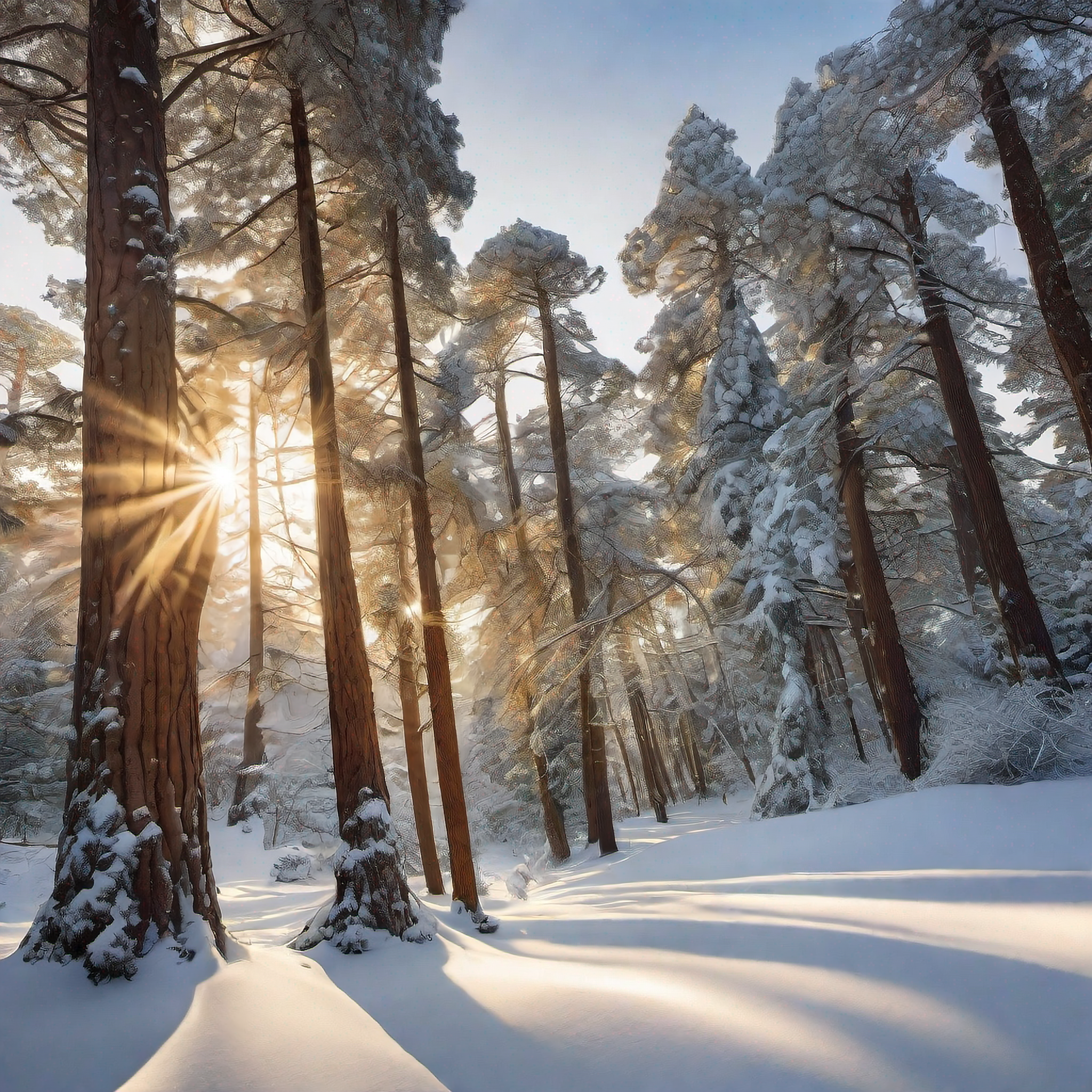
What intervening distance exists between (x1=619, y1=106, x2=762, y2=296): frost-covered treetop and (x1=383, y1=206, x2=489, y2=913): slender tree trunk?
7805mm

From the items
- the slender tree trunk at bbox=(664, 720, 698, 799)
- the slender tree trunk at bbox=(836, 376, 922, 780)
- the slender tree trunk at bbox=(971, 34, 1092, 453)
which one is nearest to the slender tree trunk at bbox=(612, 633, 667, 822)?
the slender tree trunk at bbox=(664, 720, 698, 799)

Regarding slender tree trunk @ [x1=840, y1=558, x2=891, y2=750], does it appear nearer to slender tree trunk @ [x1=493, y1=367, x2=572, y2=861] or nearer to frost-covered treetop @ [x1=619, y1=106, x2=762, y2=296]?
slender tree trunk @ [x1=493, y1=367, x2=572, y2=861]

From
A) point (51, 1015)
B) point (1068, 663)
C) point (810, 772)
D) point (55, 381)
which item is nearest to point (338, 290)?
point (55, 381)

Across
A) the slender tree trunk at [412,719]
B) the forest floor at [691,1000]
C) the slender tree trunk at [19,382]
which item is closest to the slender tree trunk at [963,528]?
the forest floor at [691,1000]

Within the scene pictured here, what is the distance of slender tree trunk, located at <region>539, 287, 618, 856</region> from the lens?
1195 centimetres

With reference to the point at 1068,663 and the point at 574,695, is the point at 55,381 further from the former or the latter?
the point at 1068,663

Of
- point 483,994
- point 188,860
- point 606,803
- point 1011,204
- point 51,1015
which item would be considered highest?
point 1011,204

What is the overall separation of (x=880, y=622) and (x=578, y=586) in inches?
222

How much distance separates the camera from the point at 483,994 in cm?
325

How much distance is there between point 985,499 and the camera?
9414mm

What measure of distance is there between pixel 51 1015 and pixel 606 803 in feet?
36.0

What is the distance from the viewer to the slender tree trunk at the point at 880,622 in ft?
34.9

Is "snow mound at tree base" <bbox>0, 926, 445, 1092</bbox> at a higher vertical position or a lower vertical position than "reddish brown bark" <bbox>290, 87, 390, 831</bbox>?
lower

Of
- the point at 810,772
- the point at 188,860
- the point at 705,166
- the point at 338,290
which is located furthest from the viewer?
the point at 705,166
